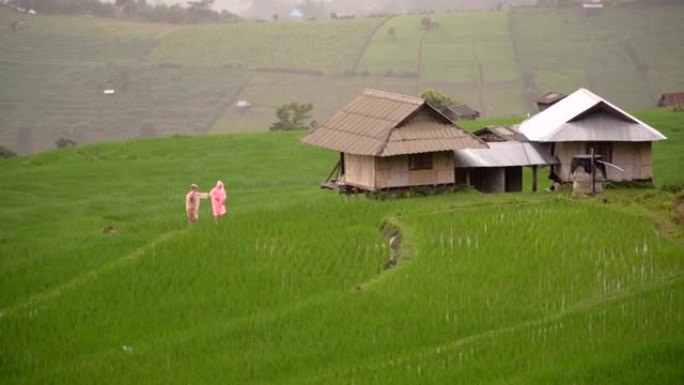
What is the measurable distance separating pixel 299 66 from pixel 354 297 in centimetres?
5271

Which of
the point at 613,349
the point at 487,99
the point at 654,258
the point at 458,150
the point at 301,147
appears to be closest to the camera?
the point at 613,349

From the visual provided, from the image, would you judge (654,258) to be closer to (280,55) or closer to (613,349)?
(613,349)

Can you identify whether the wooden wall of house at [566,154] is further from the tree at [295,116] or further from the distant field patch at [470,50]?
the distant field patch at [470,50]

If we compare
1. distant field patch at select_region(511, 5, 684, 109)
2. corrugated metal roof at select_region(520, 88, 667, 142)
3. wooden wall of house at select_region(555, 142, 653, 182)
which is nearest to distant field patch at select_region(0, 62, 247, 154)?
distant field patch at select_region(511, 5, 684, 109)

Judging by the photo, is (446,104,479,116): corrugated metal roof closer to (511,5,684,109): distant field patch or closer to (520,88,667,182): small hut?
(511,5,684,109): distant field patch

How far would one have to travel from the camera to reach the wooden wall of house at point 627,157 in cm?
2645

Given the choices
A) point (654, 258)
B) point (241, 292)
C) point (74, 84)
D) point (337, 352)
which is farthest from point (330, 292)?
point (74, 84)

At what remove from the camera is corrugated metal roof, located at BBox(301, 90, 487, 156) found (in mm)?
24406

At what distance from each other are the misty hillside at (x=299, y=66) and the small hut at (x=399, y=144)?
35116mm

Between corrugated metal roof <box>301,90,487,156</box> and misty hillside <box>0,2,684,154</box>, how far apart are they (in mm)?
34970

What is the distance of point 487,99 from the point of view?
6309cm

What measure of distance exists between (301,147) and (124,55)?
34684 mm

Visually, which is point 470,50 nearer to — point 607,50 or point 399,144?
point 607,50

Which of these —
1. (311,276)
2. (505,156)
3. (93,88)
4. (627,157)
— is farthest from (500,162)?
(93,88)
